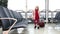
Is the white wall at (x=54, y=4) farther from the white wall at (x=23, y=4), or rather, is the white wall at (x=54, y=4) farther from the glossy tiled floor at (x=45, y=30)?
the glossy tiled floor at (x=45, y=30)

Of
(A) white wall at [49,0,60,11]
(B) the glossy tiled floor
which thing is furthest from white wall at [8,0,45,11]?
(B) the glossy tiled floor

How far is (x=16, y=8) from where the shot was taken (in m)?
9.68

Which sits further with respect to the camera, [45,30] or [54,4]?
[54,4]

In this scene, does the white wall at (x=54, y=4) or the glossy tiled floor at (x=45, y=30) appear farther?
the white wall at (x=54, y=4)

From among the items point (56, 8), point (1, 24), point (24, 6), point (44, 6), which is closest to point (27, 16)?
point (24, 6)

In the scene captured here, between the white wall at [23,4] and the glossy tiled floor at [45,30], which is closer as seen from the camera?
the glossy tiled floor at [45,30]

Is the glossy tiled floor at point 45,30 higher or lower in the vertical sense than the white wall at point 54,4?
lower

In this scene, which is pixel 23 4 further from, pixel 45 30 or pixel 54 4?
pixel 45 30

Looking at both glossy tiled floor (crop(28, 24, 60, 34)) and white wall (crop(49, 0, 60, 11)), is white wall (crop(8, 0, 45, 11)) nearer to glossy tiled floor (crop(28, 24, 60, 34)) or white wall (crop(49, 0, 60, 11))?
white wall (crop(49, 0, 60, 11))

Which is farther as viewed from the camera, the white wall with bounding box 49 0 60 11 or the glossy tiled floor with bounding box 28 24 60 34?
the white wall with bounding box 49 0 60 11

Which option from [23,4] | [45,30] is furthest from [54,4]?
[45,30]

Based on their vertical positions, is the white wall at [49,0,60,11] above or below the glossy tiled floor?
above

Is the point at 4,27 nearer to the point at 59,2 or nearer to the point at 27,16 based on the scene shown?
the point at 27,16

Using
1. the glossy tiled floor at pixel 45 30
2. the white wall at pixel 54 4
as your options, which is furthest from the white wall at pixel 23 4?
the glossy tiled floor at pixel 45 30
